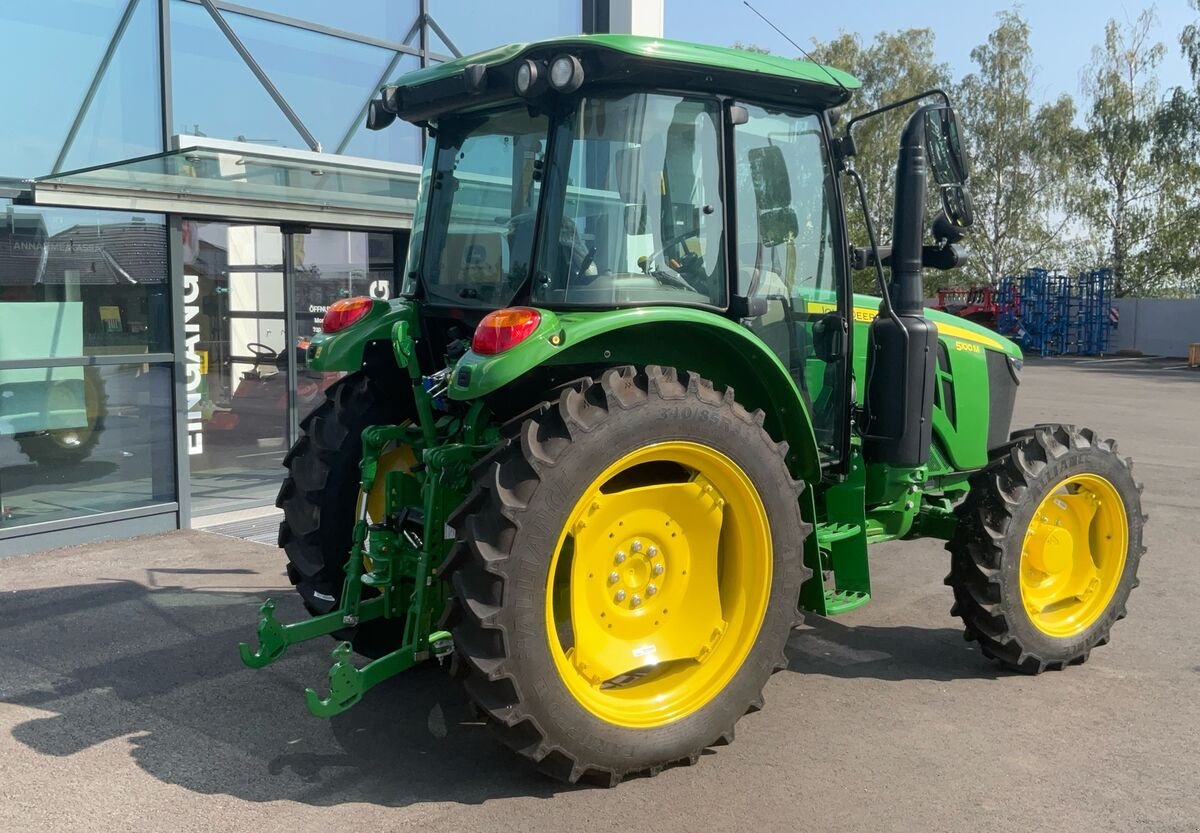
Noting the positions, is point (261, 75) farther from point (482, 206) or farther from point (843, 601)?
point (843, 601)

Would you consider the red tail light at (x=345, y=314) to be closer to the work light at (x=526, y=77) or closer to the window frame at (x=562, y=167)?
the window frame at (x=562, y=167)

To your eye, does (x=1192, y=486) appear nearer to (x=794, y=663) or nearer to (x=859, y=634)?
(x=859, y=634)

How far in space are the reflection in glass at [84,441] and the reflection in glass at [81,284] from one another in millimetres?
194

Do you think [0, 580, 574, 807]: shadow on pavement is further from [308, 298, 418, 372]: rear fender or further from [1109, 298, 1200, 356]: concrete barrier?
[1109, 298, 1200, 356]: concrete barrier

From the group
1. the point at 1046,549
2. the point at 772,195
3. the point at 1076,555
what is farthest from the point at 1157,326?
the point at 772,195

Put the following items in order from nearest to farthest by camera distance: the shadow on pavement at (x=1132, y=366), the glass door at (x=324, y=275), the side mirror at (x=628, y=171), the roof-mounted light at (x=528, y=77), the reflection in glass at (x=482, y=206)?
the roof-mounted light at (x=528, y=77) → the side mirror at (x=628, y=171) → the reflection in glass at (x=482, y=206) → the glass door at (x=324, y=275) → the shadow on pavement at (x=1132, y=366)

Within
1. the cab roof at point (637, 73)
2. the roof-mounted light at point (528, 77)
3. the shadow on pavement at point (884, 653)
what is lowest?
the shadow on pavement at point (884, 653)

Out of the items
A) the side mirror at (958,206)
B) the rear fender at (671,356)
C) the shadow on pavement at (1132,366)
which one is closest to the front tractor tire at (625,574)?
the rear fender at (671,356)

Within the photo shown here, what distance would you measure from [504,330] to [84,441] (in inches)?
205

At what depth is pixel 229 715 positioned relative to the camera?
4.32 metres

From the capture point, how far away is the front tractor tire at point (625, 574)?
337 cm

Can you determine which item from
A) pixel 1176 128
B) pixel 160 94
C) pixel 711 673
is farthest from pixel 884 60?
pixel 711 673

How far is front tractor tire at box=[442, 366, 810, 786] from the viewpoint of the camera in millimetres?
3371

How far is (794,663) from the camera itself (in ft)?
16.0
